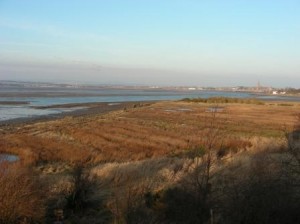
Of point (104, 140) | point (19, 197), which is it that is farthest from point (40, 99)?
point (19, 197)

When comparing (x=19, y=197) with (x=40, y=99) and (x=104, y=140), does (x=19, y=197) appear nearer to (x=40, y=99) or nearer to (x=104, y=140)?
(x=104, y=140)

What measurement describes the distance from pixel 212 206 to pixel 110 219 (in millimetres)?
2020

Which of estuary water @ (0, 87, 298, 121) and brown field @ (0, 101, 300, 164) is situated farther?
estuary water @ (0, 87, 298, 121)

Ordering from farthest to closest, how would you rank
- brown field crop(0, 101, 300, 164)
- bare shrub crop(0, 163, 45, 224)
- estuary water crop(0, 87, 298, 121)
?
estuary water crop(0, 87, 298, 121) → brown field crop(0, 101, 300, 164) → bare shrub crop(0, 163, 45, 224)

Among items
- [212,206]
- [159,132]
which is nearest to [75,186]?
[212,206]

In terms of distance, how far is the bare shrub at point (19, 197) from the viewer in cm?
781

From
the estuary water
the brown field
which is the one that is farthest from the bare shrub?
the estuary water

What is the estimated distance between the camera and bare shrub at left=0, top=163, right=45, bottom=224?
781 cm

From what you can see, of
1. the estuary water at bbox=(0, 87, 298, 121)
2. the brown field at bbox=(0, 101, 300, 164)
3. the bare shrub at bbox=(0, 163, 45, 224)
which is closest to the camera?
the bare shrub at bbox=(0, 163, 45, 224)

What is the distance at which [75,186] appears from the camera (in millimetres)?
10242

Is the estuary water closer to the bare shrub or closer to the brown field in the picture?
the brown field

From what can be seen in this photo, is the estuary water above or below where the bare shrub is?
below

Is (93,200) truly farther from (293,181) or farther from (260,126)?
(260,126)

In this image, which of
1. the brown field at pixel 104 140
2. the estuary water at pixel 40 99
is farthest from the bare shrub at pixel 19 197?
the estuary water at pixel 40 99
